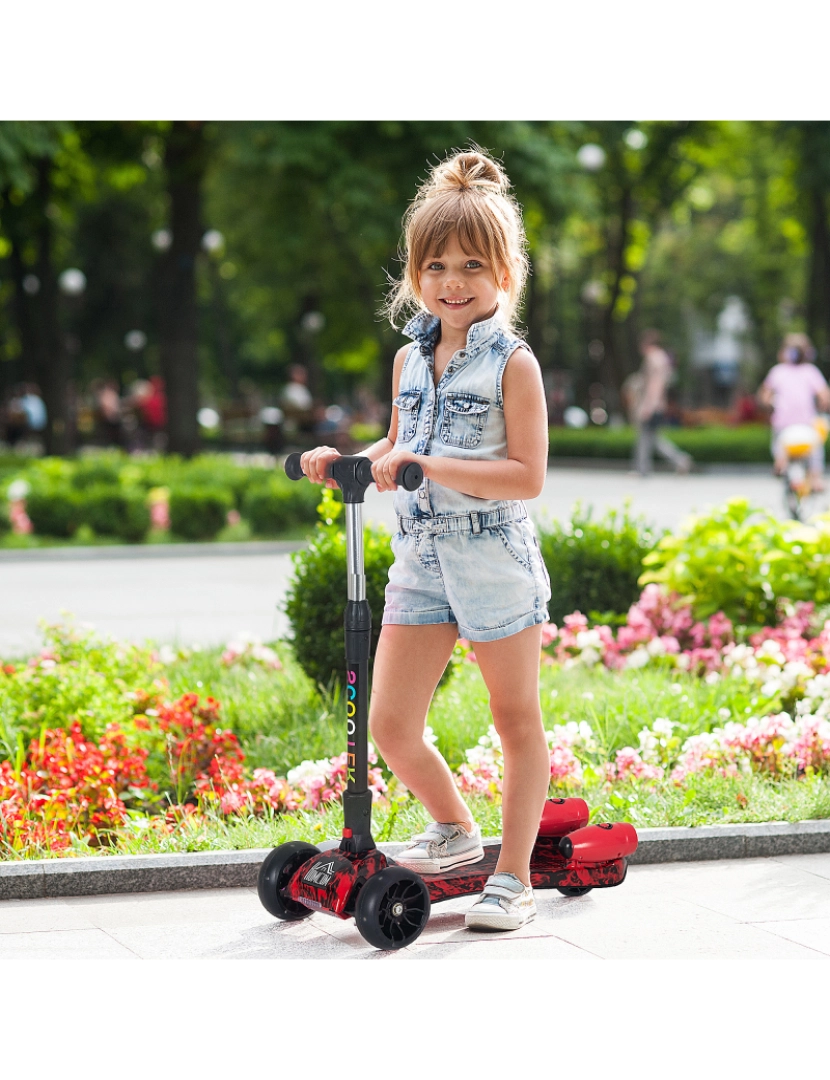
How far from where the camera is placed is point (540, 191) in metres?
21.2

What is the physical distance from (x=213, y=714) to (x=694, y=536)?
2.96m

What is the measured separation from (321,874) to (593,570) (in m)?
4.45

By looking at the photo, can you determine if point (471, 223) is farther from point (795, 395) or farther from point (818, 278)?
point (818, 278)

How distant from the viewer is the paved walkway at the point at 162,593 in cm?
961

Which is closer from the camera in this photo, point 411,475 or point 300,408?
point 411,475

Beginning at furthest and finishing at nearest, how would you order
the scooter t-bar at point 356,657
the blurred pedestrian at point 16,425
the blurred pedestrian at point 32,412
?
1. the blurred pedestrian at point 32,412
2. the blurred pedestrian at point 16,425
3. the scooter t-bar at point 356,657

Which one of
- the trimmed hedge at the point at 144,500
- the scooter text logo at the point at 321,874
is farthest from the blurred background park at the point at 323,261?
the scooter text logo at the point at 321,874

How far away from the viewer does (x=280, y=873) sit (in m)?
3.79

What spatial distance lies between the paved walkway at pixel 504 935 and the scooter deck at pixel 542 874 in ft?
0.24

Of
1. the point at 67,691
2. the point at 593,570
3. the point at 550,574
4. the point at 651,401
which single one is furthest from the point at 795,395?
the point at 67,691

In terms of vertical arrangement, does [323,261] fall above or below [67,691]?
above

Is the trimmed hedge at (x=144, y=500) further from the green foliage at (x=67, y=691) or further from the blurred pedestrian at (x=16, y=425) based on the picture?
the blurred pedestrian at (x=16, y=425)

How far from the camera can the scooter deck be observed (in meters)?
3.84
